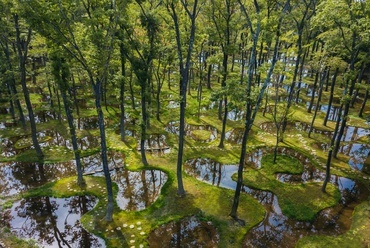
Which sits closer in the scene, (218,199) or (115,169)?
(218,199)

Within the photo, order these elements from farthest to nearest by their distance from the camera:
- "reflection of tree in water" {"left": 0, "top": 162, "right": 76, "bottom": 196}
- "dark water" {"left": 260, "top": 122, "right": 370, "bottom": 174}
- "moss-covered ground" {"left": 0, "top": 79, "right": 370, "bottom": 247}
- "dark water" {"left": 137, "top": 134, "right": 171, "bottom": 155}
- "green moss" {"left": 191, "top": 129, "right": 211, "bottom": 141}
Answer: "green moss" {"left": 191, "top": 129, "right": 211, "bottom": 141}, "dark water" {"left": 137, "top": 134, "right": 171, "bottom": 155}, "dark water" {"left": 260, "top": 122, "right": 370, "bottom": 174}, "reflection of tree in water" {"left": 0, "top": 162, "right": 76, "bottom": 196}, "moss-covered ground" {"left": 0, "top": 79, "right": 370, "bottom": 247}

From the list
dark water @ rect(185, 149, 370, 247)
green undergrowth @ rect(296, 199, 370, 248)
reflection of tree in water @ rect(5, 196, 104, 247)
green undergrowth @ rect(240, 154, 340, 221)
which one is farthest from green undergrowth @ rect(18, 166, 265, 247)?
green undergrowth @ rect(296, 199, 370, 248)

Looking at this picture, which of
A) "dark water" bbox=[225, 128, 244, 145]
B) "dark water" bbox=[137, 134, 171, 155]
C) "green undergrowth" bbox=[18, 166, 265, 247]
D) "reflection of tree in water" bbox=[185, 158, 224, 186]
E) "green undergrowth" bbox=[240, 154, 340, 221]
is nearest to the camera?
"green undergrowth" bbox=[18, 166, 265, 247]

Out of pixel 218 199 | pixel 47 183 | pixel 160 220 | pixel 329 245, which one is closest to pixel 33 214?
pixel 47 183

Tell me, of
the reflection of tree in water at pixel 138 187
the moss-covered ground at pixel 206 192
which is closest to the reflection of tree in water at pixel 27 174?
the moss-covered ground at pixel 206 192

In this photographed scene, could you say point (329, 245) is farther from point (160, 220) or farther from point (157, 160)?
point (157, 160)

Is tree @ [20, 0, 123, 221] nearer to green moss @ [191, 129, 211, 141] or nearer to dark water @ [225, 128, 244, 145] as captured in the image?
green moss @ [191, 129, 211, 141]
